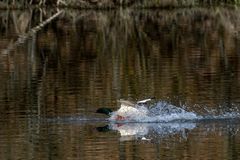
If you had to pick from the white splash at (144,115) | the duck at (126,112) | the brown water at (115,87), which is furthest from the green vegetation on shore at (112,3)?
the duck at (126,112)

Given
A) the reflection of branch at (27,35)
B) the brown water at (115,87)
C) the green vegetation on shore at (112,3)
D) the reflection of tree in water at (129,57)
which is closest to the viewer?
the brown water at (115,87)

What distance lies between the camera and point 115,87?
894 inches

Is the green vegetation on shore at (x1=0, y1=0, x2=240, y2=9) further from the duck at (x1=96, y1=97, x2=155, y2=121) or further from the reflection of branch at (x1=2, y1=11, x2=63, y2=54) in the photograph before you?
the duck at (x1=96, y1=97, x2=155, y2=121)

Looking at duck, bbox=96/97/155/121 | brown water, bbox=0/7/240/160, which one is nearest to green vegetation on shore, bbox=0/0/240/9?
brown water, bbox=0/7/240/160

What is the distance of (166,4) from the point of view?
58.3 meters

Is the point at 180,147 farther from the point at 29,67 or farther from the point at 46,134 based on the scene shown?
the point at 29,67

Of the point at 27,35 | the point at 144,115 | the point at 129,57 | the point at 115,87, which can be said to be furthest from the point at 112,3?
the point at 144,115

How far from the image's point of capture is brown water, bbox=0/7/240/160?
51.7 feet

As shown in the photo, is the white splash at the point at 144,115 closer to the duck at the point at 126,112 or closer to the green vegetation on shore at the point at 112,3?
the duck at the point at 126,112

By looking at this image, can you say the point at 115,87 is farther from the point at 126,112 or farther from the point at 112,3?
the point at 112,3

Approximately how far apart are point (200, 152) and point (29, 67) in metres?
14.1

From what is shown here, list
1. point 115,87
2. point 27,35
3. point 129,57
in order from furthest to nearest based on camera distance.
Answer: point 27,35, point 129,57, point 115,87

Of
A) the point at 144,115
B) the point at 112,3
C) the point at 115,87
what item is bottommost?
the point at 144,115

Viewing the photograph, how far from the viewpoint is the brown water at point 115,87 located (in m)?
15.8
